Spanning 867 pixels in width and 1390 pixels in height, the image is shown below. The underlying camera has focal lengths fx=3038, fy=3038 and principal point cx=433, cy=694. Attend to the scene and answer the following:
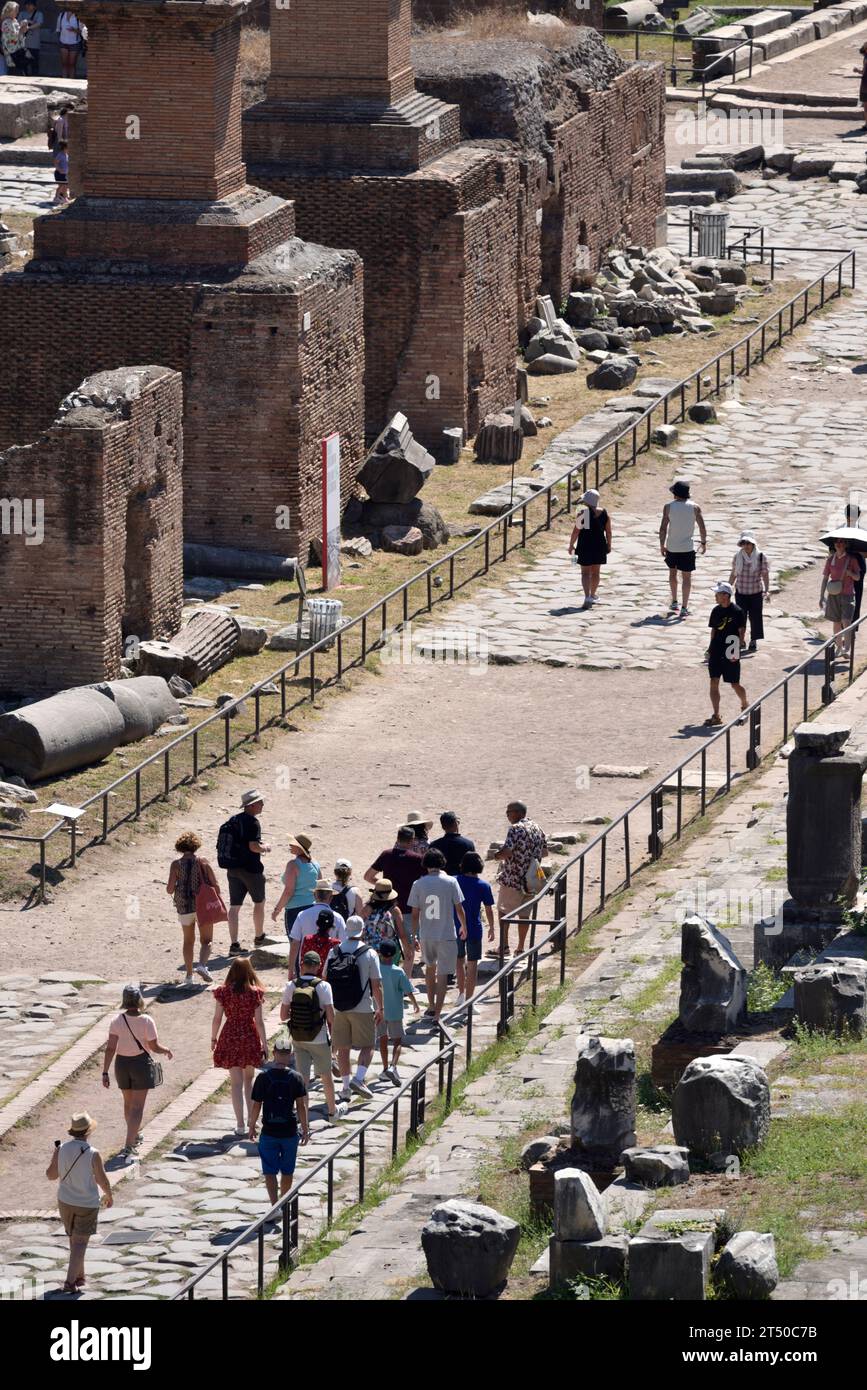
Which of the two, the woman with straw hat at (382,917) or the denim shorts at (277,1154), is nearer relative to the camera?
the denim shorts at (277,1154)

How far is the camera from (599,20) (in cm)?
4494

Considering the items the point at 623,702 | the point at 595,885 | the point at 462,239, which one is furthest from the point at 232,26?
the point at 595,885

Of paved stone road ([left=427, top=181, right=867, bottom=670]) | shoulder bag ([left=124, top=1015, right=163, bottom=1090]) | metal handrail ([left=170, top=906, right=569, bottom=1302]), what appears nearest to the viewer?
metal handrail ([left=170, top=906, right=569, bottom=1302])

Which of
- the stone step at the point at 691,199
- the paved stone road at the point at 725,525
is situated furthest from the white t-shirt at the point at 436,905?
the stone step at the point at 691,199

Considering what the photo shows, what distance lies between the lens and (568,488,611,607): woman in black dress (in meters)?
28.8

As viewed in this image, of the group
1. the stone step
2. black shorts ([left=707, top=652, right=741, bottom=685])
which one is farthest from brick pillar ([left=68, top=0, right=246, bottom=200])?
the stone step

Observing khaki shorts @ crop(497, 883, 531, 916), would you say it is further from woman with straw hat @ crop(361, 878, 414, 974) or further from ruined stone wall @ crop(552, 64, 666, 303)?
ruined stone wall @ crop(552, 64, 666, 303)

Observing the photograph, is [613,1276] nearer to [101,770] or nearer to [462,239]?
[101,770]

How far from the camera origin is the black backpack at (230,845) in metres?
21.5

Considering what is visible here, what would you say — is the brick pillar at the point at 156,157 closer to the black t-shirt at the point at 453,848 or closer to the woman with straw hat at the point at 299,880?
the woman with straw hat at the point at 299,880

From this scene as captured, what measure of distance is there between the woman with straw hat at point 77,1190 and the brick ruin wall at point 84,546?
10032 mm

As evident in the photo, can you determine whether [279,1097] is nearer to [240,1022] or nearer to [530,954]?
[240,1022]

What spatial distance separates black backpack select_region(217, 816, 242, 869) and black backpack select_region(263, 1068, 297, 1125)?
4.67 meters

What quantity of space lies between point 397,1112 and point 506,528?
1399cm
